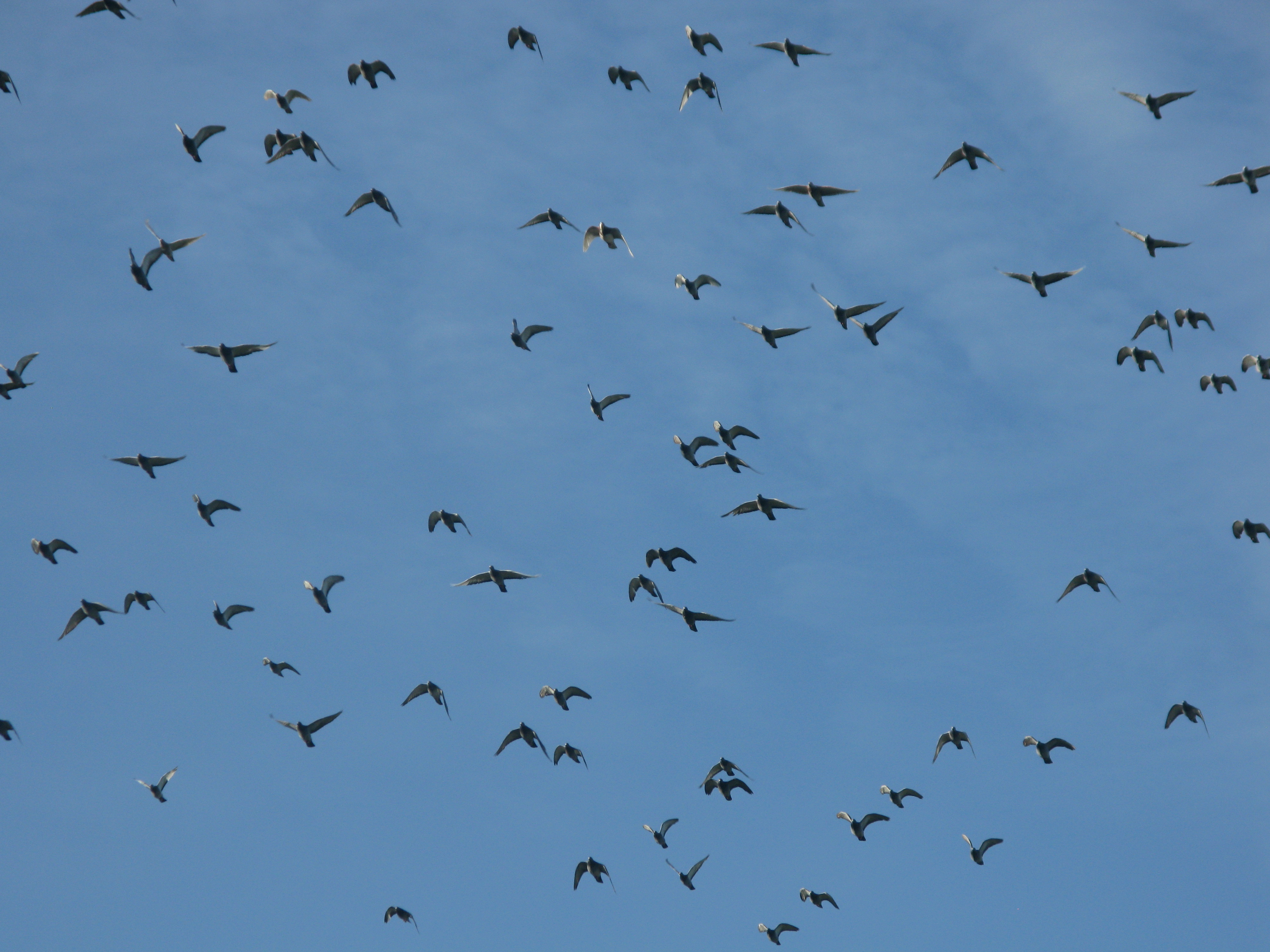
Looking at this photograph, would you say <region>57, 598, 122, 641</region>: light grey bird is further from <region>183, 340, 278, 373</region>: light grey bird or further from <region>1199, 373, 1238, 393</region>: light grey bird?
<region>1199, 373, 1238, 393</region>: light grey bird

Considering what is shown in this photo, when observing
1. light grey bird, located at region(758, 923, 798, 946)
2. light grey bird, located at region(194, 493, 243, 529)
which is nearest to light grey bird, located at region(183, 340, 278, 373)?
light grey bird, located at region(194, 493, 243, 529)

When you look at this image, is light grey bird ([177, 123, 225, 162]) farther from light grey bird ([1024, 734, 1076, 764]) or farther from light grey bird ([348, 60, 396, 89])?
light grey bird ([1024, 734, 1076, 764])

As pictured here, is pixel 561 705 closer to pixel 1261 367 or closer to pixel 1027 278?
pixel 1027 278

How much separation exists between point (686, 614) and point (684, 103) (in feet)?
70.9

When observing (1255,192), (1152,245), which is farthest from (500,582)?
(1255,192)

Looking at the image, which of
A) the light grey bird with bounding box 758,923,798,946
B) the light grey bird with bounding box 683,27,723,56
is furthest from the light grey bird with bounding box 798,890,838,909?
the light grey bird with bounding box 683,27,723,56

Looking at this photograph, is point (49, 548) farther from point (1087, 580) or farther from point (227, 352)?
point (1087, 580)

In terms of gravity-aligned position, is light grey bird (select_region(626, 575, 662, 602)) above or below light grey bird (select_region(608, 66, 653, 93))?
below

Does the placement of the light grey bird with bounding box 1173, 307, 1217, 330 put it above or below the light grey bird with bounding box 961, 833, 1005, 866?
above

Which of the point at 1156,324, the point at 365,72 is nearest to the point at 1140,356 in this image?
the point at 1156,324

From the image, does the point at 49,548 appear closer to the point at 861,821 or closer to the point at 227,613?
the point at 227,613

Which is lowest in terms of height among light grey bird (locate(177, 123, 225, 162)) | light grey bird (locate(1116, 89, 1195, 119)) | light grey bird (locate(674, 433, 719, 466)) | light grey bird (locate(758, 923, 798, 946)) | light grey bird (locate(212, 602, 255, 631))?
light grey bird (locate(758, 923, 798, 946))

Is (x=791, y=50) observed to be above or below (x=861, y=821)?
above

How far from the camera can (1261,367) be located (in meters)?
55.0
